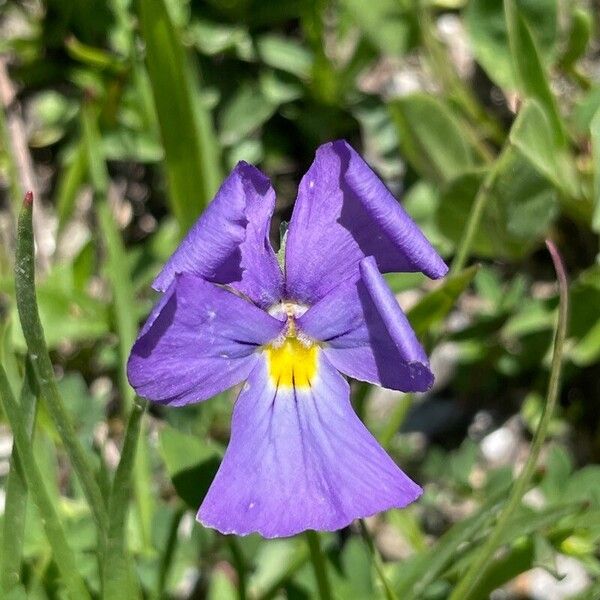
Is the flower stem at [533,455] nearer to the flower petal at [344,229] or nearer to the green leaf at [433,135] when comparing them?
the flower petal at [344,229]

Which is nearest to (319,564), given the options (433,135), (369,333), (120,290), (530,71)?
(369,333)

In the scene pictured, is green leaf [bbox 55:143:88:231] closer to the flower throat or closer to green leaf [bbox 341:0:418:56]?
green leaf [bbox 341:0:418:56]

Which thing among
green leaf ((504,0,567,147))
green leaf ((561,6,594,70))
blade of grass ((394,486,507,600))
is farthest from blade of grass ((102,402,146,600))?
green leaf ((561,6,594,70))

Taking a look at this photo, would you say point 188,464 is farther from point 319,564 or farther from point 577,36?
point 577,36

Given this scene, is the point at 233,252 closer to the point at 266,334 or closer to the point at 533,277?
the point at 266,334

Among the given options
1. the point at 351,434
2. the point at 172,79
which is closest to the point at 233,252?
the point at 351,434

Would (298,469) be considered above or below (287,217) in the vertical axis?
above

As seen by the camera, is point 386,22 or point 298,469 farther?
point 386,22
